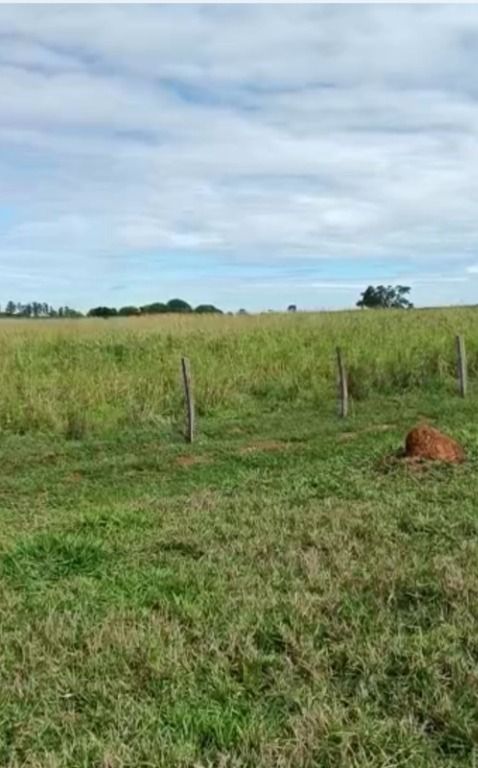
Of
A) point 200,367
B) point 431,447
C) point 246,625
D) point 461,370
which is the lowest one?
point 246,625

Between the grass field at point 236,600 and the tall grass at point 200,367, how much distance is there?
105cm

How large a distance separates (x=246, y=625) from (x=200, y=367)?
11.3 metres

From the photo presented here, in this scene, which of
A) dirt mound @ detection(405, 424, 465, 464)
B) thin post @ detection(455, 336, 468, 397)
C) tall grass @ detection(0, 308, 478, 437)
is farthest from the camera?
thin post @ detection(455, 336, 468, 397)

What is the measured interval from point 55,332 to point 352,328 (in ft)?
26.4

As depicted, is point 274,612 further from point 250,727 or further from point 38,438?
point 38,438

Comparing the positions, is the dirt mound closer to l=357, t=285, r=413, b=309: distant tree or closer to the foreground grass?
the foreground grass

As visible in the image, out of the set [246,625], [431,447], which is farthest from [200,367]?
[246,625]

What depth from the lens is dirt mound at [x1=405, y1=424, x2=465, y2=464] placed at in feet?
25.8

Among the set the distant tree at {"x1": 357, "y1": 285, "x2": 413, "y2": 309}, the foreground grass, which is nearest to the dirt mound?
the foreground grass

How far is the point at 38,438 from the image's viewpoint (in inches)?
430

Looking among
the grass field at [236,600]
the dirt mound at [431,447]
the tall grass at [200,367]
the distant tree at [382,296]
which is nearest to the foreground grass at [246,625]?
the grass field at [236,600]

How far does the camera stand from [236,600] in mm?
4195

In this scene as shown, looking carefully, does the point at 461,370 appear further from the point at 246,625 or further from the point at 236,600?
the point at 246,625

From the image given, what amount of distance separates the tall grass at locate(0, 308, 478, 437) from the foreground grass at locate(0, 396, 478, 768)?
15.0 ft
